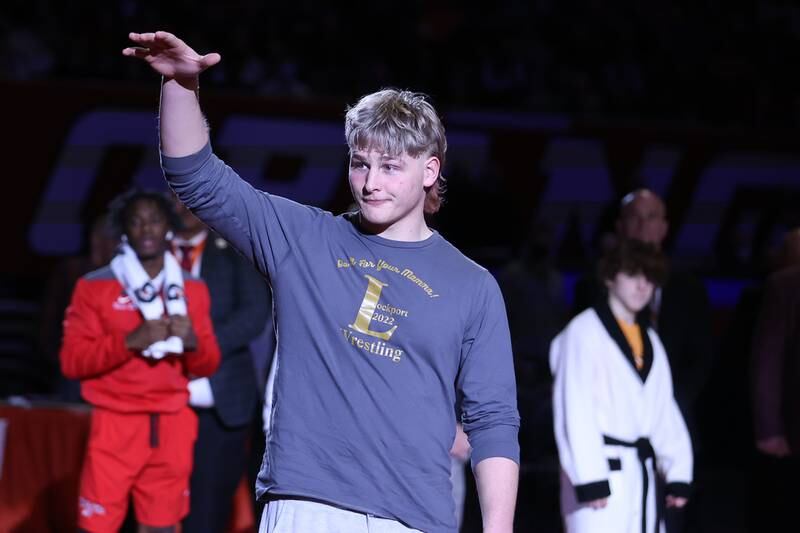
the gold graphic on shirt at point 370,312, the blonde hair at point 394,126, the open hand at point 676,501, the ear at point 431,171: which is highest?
the blonde hair at point 394,126

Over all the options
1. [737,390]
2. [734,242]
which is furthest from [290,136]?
[734,242]

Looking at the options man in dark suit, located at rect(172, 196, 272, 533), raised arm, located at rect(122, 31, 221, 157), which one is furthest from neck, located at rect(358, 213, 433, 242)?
man in dark suit, located at rect(172, 196, 272, 533)

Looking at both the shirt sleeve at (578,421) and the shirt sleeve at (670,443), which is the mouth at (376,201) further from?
the shirt sleeve at (670,443)

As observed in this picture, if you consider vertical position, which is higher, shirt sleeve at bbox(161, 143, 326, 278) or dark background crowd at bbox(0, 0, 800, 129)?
dark background crowd at bbox(0, 0, 800, 129)

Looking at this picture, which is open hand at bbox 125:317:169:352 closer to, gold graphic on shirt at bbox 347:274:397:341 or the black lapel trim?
the black lapel trim

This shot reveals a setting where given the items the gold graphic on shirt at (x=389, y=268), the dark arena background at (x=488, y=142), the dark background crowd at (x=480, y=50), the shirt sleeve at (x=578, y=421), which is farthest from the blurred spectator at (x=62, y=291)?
the gold graphic on shirt at (x=389, y=268)

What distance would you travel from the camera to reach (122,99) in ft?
33.5

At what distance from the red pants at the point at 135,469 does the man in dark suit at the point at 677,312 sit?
7.20 ft

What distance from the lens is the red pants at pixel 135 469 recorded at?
5516 millimetres

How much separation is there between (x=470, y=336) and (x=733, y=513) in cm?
675

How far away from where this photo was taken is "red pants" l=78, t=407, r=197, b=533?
5.52 m

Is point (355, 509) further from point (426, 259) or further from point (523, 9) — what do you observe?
point (523, 9)

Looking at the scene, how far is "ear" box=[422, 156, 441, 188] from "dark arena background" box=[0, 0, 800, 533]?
389 cm

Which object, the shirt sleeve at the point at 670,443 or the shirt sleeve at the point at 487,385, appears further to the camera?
the shirt sleeve at the point at 670,443
